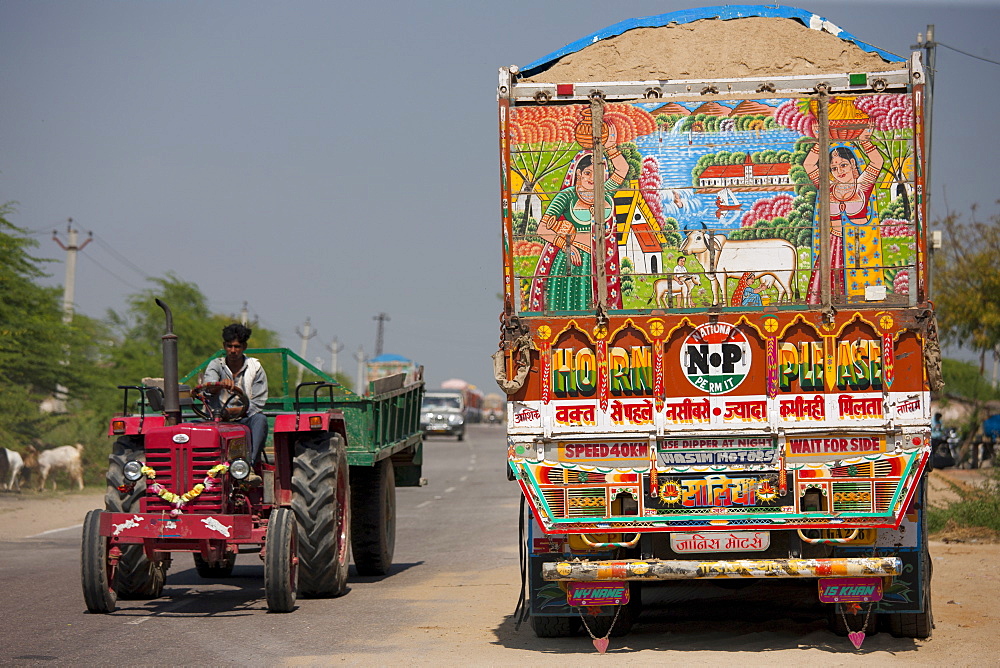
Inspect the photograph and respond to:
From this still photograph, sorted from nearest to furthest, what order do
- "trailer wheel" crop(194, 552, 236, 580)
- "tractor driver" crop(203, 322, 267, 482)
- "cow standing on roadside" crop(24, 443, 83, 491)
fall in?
1. "tractor driver" crop(203, 322, 267, 482)
2. "trailer wheel" crop(194, 552, 236, 580)
3. "cow standing on roadside" crop(24, 443, 83, 491)

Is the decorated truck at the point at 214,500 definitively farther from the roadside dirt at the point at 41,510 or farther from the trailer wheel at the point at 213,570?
the roadside dirt at the point at 41,510

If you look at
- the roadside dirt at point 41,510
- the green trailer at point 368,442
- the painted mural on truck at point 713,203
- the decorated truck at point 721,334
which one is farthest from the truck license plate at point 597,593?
the roadside dirt at point 41,510

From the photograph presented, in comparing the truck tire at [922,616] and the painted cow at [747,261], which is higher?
the painted cow at [747,261]

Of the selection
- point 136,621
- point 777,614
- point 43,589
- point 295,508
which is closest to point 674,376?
point 777,614

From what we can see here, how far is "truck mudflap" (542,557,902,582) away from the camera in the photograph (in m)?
8.78

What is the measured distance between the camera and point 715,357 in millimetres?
9148

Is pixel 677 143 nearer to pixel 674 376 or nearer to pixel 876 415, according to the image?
pixel 674 376

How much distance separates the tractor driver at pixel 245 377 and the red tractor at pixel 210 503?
0.11m

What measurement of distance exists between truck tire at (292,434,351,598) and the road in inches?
10.1

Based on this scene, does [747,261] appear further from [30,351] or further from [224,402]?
[30,351]

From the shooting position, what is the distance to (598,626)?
31.2 ft

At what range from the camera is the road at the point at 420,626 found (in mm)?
9180

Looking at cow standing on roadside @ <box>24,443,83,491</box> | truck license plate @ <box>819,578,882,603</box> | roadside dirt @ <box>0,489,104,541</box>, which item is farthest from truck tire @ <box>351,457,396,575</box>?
cow standing on roadside @ <box>24,443,83,491</box>

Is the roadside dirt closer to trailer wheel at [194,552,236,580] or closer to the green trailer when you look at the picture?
trailer wheel at [194,552,236,580]
